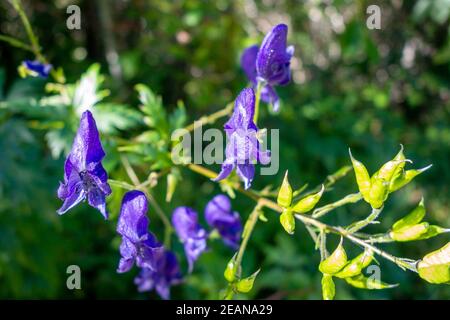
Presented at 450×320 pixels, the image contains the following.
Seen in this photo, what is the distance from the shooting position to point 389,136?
2.69 meters

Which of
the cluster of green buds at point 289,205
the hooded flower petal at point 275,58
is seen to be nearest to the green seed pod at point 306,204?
the cluster of green buds at point 289,205

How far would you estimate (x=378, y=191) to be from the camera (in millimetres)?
826

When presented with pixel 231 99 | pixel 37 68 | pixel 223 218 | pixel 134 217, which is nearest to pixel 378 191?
pixel 134 217

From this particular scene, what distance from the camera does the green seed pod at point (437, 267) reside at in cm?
77

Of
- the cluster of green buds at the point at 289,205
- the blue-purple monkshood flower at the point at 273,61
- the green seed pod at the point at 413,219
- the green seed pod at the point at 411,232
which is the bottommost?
the green seed pod at the point at 411,232

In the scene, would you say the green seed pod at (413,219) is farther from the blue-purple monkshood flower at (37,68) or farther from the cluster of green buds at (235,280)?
the blue-purple monkshood flower at (37,68)

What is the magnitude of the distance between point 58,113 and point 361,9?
6.02 feet

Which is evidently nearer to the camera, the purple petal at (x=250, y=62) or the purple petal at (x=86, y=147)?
the purple petal at (x=86, y=147)

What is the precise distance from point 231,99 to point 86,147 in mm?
1826

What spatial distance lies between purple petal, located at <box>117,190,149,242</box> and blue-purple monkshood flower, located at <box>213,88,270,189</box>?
0.46ft

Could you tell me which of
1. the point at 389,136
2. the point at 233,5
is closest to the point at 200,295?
the point at 389,136

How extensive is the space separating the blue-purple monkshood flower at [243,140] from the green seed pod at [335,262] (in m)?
0.22
